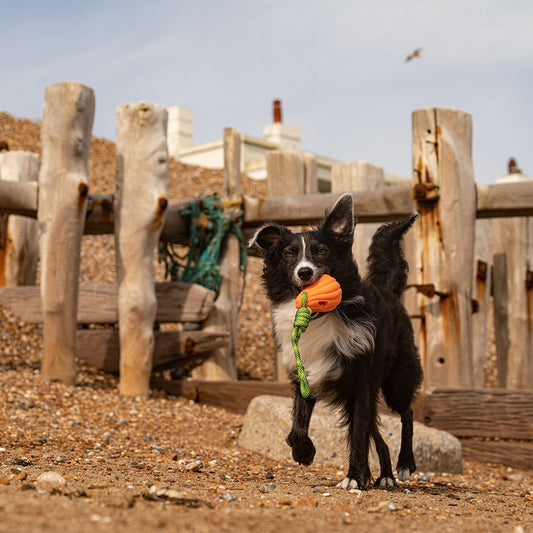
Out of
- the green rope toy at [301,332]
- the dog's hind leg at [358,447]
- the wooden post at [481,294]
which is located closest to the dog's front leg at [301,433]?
the green rope toy at [301,332]

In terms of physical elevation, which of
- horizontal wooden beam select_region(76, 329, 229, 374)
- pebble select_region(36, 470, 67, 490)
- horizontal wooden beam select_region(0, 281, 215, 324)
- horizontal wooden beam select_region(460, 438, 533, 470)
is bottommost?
horizontal wooden beam select_region(460, 438, 533, 470)

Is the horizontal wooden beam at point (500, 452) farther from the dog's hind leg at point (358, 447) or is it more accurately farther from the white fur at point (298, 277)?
the white fur at point (298, 277)

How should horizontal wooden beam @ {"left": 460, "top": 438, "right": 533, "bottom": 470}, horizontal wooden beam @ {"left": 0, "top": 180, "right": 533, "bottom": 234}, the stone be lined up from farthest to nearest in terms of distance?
1. horizontal wooden beam @ {"left": 0, "top": 180, "right": 533, "bottom": 234}
2. horizontal wooden beam @ {"left": 460, "top": 438, "right": 533, "bottom": 470}
3. the stone

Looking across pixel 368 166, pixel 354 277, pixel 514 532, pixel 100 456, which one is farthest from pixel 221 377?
pixel 514 532

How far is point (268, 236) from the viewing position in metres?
4.62

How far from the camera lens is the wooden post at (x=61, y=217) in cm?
774

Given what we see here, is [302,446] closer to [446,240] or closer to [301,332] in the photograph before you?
[301,332]

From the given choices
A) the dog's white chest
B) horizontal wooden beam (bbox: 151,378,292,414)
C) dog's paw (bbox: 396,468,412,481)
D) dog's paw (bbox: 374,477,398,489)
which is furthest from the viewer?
horizontal wooden beam (bbox: 151,378,292,414)

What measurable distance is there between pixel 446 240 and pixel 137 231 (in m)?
2.97

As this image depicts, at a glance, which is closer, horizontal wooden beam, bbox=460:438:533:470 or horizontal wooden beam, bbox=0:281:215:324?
horizontal wooden beam, bbox=460:438:533:470

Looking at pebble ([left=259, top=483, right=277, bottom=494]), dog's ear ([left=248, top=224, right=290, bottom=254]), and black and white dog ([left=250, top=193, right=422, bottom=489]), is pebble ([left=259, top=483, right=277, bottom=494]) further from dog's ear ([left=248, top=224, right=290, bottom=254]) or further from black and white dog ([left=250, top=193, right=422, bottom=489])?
dog's ear ([left=248, top=224, right=290, bottom=254])

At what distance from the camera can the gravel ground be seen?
10.2ft

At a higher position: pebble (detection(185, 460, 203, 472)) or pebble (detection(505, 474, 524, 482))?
pebble (detection(185, 460, 203, 472))

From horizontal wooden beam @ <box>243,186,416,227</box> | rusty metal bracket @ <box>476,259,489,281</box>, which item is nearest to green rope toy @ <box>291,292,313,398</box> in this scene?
horizontal wooden beam @ <box>243,186,416,227</box>
